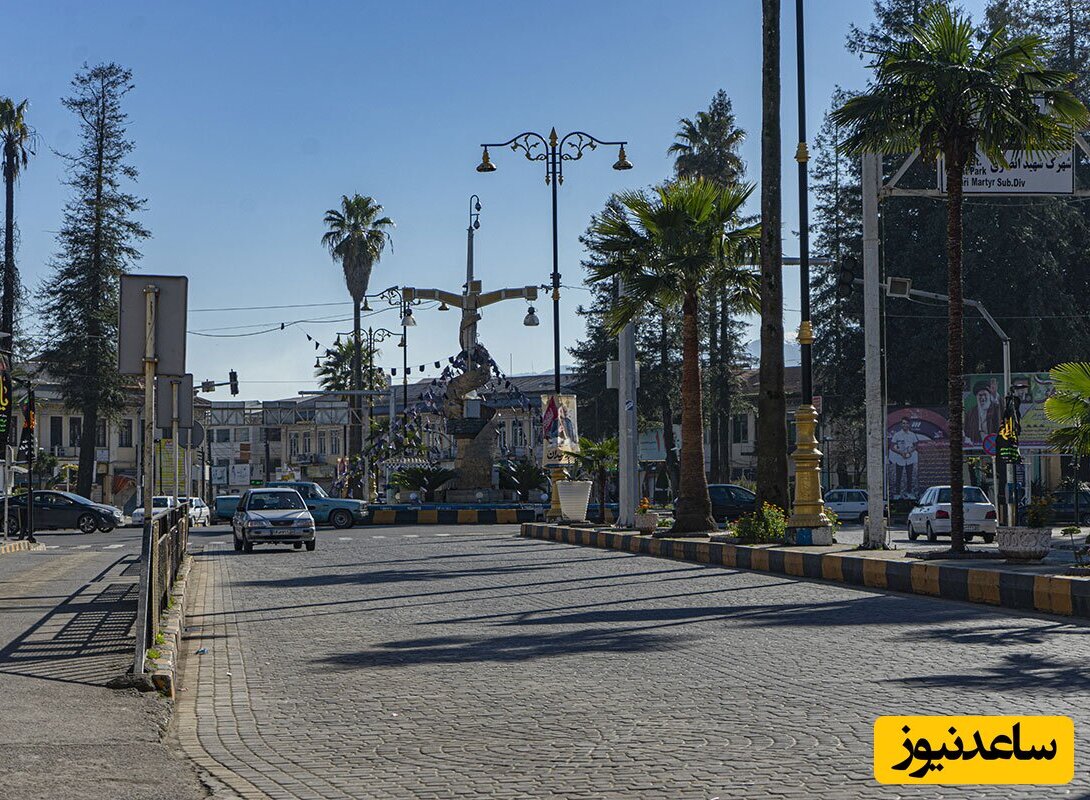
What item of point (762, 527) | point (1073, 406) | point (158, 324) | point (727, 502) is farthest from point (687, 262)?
point (158, 324)

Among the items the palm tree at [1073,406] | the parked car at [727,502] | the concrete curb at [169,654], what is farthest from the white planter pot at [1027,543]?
the parked car at [727,502]

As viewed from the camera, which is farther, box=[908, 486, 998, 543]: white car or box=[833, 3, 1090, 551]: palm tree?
box=[908, 486, 998, 543]: white car

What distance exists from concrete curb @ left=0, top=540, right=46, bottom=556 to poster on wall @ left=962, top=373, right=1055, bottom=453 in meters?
30.3

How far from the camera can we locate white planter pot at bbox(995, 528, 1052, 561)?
65.9ft

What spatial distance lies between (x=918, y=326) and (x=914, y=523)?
887 inches

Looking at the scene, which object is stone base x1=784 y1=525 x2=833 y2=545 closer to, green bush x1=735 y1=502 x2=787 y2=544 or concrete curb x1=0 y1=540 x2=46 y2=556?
green bush x1=735 y1=502 x2=787 y2=544

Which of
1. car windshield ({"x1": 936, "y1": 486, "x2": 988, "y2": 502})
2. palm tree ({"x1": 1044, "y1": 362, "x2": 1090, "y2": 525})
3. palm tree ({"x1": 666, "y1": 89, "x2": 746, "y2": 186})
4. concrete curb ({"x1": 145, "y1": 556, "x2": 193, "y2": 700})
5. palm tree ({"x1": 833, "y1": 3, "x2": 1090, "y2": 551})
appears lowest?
concrete curb ({"x1": 145, "y1": 556, "x2": 193, "y2": 700})

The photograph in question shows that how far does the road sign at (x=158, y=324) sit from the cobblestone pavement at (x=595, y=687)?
2.51m

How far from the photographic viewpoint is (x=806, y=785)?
6.83 m

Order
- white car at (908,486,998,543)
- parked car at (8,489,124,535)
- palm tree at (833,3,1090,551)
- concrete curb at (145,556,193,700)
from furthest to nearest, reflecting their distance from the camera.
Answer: parked car at (8,489,124,535) → white car at (908,486,998,543) → palm tree at (833,3,1090,551) → concrete curb at (145,556,193,700)

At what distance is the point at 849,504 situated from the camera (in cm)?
5512

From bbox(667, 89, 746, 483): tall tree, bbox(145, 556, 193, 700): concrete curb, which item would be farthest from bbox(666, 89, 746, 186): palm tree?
bbox(145, 556, 193, 700): concrete curb

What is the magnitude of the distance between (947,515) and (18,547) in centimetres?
2342

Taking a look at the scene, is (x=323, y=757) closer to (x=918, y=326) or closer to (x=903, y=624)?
(x=903, y=624)
